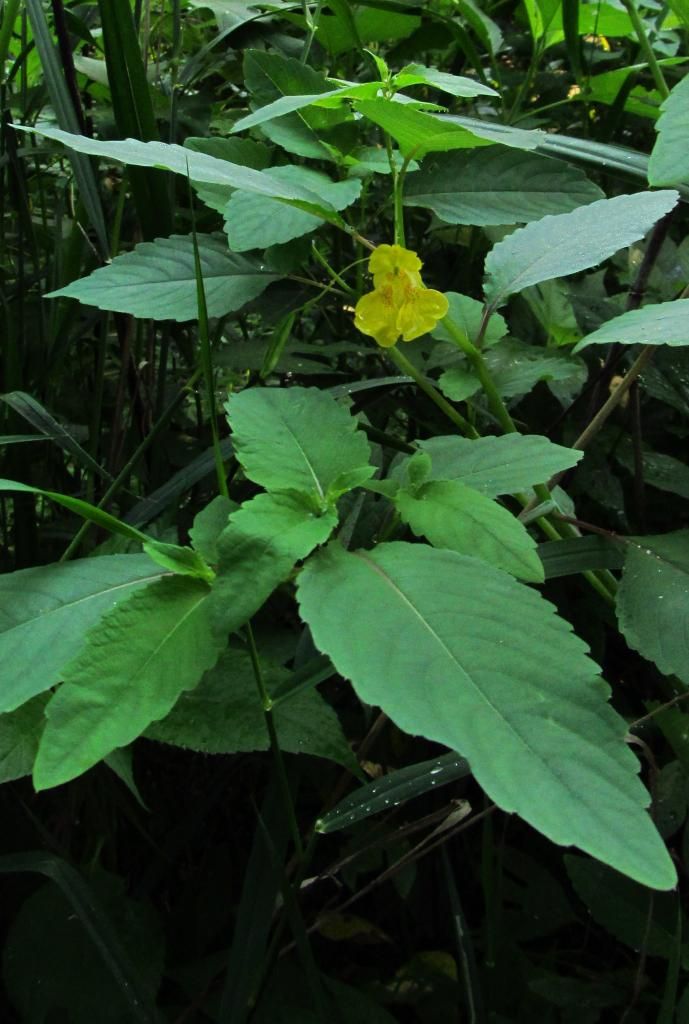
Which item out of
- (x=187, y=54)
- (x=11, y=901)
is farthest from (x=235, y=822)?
(x=187, y=54)

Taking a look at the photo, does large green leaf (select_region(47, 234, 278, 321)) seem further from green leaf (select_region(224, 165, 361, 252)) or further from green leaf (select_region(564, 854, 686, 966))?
green leaf (select_region(564, 854, 686, 966))

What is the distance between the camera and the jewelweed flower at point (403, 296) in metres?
0.67

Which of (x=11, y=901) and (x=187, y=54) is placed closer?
(x=11, y=901)

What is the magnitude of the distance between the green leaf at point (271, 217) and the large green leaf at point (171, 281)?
0.01 metres

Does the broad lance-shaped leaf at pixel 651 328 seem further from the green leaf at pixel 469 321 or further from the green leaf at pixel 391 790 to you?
the green leaf at pixel 391 790

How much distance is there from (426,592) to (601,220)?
0.35 metres

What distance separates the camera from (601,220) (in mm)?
647

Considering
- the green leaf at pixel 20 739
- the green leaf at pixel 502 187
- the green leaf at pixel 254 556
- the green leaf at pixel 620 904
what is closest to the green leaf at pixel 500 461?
the green leaf at pixel 254 556

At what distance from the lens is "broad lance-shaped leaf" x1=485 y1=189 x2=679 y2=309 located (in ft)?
2.02

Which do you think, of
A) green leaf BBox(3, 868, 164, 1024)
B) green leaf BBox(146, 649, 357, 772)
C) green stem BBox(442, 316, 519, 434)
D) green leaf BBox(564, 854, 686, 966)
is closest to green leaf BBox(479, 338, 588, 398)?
green stem BBox(442, 316, 519, 434)

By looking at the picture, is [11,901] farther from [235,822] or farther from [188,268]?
[188,268]

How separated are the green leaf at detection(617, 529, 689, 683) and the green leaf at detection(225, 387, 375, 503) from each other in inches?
9.0

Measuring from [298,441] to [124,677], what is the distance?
0.72ft

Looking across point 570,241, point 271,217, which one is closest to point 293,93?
point 271,217
